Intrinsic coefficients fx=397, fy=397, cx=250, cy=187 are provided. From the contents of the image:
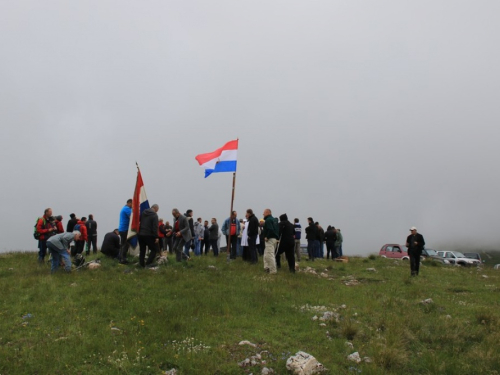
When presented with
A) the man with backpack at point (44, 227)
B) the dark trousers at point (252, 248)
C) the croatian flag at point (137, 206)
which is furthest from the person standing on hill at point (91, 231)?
the dark trousers at point (252, 248)

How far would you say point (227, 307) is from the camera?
883cm

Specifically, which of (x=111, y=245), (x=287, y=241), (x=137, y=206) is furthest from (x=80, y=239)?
(x=287, y=241)

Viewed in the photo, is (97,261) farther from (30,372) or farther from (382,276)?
(382,276)

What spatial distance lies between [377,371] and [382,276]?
34.7ft

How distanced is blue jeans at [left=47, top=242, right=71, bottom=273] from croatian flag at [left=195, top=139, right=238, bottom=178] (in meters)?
6.14

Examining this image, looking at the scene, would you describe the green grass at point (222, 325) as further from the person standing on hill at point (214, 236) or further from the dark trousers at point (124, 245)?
the person standing on hill at point (214, 236)

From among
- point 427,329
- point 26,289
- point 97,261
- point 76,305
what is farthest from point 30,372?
point 97,261

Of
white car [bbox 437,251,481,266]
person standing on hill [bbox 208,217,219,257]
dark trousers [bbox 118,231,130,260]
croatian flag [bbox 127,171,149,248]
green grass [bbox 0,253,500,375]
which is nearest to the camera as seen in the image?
green grass [bbox 0,253,500,375]

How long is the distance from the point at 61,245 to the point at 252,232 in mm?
7260

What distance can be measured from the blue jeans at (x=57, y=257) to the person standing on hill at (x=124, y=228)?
2214mm

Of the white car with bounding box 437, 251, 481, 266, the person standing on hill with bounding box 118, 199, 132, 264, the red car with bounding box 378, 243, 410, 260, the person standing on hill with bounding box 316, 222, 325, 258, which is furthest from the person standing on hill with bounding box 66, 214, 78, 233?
the white car with bounding box 437, 251, 481, 266

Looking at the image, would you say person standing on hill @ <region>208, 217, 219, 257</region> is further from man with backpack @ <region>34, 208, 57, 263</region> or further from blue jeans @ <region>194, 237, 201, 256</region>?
man with backpack @ <region>34, 208, 57, 263</region>

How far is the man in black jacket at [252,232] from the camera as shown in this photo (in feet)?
53.5

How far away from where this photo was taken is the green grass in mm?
6145
